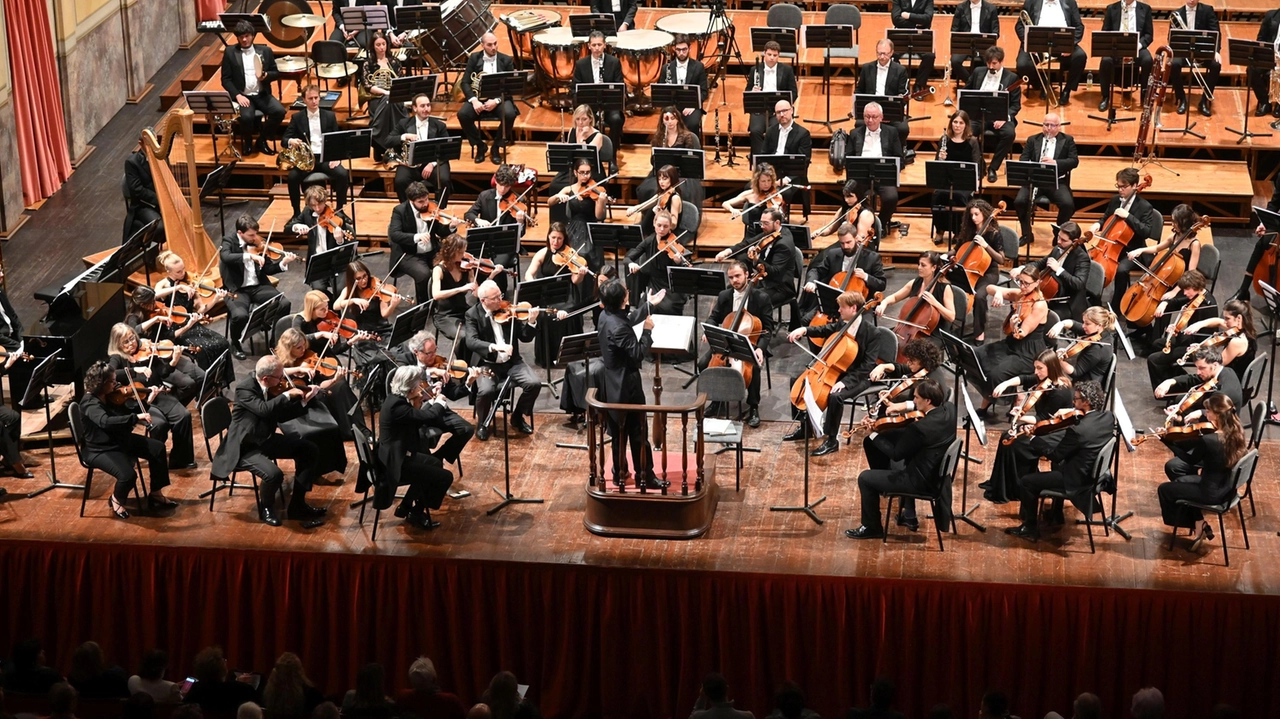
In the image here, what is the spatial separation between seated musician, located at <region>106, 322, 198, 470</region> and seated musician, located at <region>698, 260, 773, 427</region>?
131 inches

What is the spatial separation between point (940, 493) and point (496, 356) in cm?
307

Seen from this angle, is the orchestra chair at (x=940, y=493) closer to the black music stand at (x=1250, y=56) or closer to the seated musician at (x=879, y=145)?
the seated musician at (x=879, y=145)

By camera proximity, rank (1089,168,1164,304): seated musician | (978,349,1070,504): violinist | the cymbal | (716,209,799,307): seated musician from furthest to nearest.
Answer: the cymbal → (1089,168,1164,304): seated musician → (716,209,799,307): seated musician → (978,349,1070,504): violinist

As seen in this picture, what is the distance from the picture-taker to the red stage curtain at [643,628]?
920 cm

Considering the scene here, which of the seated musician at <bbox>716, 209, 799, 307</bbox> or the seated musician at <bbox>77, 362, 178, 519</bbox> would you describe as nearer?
the seated musician at <bbox>77, 362, 178, 519</bbox>

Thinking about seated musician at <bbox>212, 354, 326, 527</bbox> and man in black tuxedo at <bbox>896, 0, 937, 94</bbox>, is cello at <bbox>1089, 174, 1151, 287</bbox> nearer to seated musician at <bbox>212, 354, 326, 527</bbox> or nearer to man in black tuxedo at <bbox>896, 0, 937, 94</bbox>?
man in black tuxedo at <bbox>896, 0, 937, 94</bbox>

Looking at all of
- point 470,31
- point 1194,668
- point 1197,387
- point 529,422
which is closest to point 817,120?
point 470,31

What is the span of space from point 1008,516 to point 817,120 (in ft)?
21.0

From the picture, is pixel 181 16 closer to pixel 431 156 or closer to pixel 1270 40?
pixel 431 156

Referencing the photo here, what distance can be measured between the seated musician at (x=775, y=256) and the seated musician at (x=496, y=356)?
168cm

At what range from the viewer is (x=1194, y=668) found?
30.2ft

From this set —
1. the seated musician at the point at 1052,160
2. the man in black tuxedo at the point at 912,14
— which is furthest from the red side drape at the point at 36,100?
the seated musician at the point at 1052,160

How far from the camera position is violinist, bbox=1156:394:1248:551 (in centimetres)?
911

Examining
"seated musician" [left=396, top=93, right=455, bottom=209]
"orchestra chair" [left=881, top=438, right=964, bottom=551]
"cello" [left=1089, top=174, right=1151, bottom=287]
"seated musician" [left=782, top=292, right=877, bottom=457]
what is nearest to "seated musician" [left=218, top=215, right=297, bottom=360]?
"seated musician" [left=396, top=93, right=455, bottom=209]
